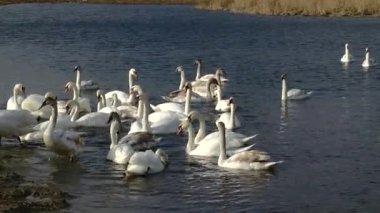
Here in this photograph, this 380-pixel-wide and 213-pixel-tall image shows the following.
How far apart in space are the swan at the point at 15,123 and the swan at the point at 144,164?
9.18 feet

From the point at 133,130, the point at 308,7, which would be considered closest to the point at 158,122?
the point at 133,130

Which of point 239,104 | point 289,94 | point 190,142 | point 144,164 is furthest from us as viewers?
point 289,94

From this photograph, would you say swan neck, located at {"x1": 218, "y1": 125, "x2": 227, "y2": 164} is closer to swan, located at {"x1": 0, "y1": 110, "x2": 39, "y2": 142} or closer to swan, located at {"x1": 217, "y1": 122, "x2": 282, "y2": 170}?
swan, located at {"x1": 217, "y1": 122, "x2": 282, "y2": 170}

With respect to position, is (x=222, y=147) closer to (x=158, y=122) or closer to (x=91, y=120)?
(x=158, y=122)

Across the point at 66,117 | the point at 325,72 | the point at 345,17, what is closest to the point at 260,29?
the point at 345,17

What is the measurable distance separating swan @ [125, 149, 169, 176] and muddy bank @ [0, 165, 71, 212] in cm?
132

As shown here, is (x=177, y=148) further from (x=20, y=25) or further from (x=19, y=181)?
(x=20, y=25)

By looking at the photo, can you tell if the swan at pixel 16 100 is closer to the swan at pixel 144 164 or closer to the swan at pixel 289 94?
the swan at pixel 144 164

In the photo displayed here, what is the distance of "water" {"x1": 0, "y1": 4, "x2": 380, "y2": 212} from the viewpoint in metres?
11.6

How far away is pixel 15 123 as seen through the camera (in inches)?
567

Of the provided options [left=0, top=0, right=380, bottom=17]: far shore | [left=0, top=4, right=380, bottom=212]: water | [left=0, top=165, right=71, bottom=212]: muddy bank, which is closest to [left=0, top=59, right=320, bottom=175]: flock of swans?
[left=0, top=4, right=380, bottom=212]: water

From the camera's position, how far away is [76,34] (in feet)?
145

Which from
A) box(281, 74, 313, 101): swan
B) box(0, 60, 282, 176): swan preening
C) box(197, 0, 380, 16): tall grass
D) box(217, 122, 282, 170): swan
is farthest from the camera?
box(197, 0, 380, 16): tall grass

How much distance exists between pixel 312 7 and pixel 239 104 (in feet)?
123
